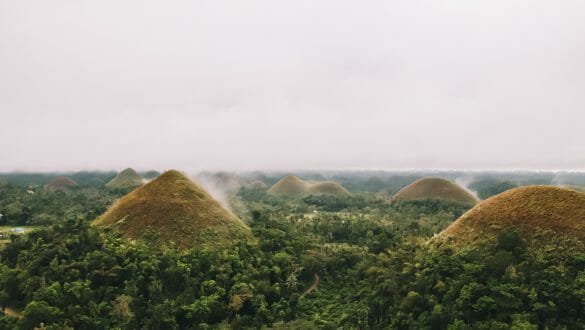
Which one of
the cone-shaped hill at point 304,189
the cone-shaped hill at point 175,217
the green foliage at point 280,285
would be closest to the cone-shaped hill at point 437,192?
the cone-shaped hill at point 304,189

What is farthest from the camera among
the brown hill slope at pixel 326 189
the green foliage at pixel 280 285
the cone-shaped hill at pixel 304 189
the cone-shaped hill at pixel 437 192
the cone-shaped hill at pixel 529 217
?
the cone-shaped hill at pixel 304 189

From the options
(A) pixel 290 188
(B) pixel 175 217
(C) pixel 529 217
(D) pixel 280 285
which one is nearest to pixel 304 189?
(A) pixel 290 188

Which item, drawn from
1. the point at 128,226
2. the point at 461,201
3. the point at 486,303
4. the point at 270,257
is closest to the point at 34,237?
the point at 128,226

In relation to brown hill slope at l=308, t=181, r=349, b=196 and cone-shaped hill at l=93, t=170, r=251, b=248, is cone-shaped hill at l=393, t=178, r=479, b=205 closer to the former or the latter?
brown hill slope at l=308, t=181, r=349, b=196

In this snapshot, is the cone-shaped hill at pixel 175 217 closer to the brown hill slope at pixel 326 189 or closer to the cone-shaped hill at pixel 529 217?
the cone-shaped hill at pixel 529 217

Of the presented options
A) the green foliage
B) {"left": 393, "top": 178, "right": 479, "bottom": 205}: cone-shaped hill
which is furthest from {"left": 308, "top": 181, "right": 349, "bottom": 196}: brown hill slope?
the green foliage

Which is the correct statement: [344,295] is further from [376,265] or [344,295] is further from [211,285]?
Answer: [211,285]
